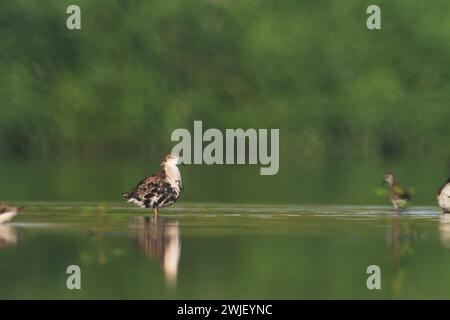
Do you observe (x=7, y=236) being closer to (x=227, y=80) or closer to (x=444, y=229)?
(x=444, y=229)

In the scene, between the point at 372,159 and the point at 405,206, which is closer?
the point at 405,206

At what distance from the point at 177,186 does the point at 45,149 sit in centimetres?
2482

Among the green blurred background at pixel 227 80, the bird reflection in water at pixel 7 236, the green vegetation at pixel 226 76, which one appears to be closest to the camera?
the bird reflection in water at pixel 7 236

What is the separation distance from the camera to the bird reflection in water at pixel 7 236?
17.4 metres

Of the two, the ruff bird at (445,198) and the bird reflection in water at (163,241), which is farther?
the ruff bird at (445,198)

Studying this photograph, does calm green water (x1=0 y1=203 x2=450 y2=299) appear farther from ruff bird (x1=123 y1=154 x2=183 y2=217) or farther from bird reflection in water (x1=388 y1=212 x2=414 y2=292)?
ruff bird (x1=123 y1=154 x2=183 y2=217)

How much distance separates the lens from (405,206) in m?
24.2

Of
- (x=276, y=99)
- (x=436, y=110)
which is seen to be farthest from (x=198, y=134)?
(x=436, y=110)

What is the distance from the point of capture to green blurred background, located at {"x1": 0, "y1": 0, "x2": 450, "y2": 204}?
46.2 meters

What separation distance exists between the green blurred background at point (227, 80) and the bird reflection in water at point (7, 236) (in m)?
22.4

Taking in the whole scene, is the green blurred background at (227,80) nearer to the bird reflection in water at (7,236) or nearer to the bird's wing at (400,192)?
the bird's wing at (400,192)

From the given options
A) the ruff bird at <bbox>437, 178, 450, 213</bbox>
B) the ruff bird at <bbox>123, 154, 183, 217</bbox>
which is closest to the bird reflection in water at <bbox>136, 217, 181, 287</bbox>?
the ruff bird at <bbox>123, 154, 183, 217</bbox>

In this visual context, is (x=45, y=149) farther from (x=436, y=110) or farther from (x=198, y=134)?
(x=436, y=110)

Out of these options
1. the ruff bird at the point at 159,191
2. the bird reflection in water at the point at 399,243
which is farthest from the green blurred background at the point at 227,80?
the bird reflection in water at the point at 399,243
